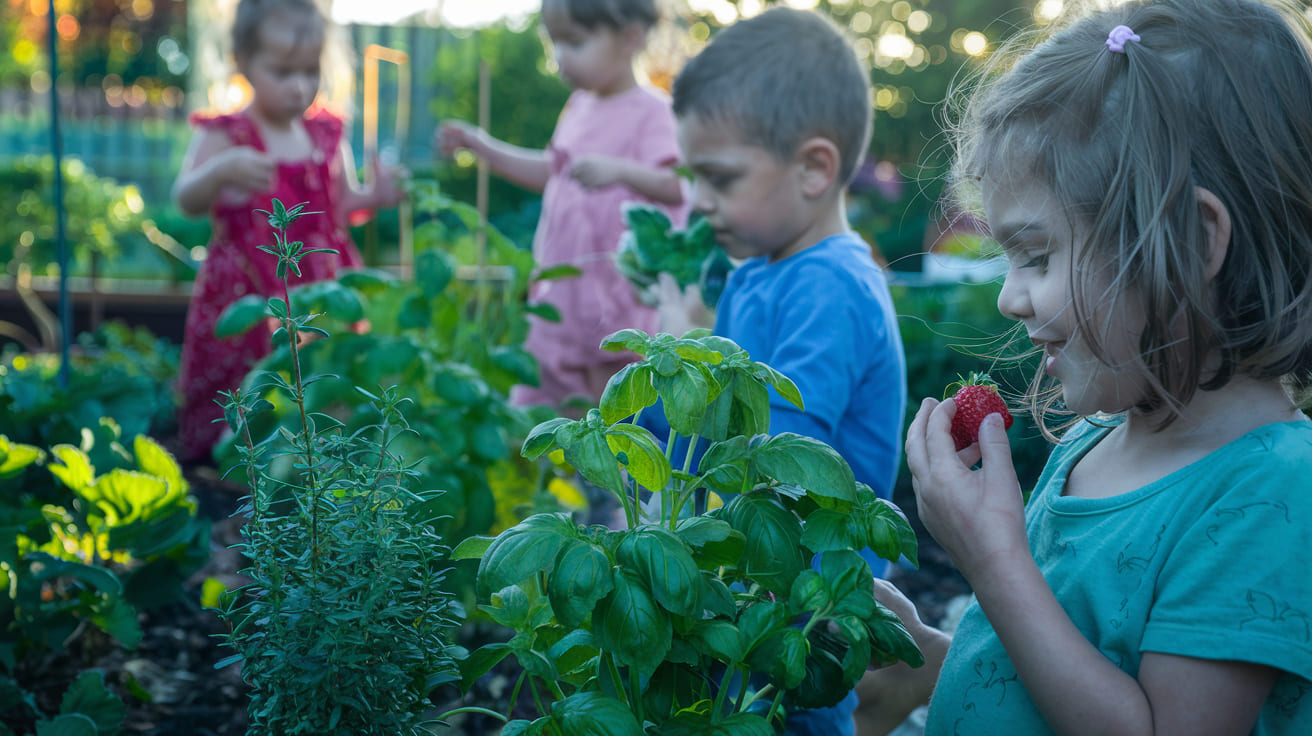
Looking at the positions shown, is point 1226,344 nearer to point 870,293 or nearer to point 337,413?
point 870,293

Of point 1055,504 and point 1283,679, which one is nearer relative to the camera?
point 1283,679

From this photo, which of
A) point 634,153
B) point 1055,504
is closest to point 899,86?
point 634,153

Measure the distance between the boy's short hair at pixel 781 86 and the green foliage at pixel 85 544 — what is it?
3.87ft

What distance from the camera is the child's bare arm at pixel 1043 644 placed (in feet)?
2.92

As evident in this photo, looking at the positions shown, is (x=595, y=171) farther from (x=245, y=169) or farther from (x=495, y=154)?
(x=245, y=169)

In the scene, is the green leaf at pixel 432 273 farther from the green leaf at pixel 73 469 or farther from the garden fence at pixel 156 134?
the garden fence at pixel 156 134

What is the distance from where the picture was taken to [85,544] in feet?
6.21

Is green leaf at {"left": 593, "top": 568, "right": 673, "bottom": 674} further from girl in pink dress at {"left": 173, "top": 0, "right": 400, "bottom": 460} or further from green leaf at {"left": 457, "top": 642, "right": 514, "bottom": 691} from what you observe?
girl in pink dress at {"left": 173, "top": 0, "right": 400, "bottom": 460}

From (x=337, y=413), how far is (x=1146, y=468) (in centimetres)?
240

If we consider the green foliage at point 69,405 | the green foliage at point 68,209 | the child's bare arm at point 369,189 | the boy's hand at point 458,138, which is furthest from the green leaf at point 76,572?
the green foliage at point 68,209

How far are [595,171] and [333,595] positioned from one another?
2.26m

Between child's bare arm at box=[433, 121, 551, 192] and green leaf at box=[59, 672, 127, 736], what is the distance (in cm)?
210

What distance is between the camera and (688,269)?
219 centimetres

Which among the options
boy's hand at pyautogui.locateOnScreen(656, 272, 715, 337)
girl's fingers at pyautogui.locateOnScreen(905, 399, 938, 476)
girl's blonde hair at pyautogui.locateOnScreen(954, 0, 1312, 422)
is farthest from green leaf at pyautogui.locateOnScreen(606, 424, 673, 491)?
boy's hand at pyautogui.locateOnScreen(656, 272, 715, 337)
